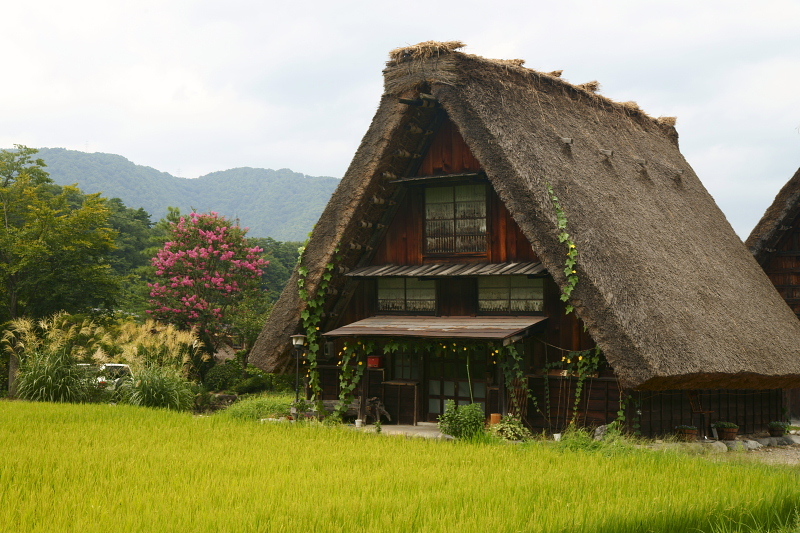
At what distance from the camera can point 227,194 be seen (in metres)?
190

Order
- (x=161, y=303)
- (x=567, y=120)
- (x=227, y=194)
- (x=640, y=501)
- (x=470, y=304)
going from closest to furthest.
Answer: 1. (x=640, y=501)
2. (x=470, y=304)
3. (x=567, y=120)
4. (x=161, y=303)
5. (x=227, y=194)

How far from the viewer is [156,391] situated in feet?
60.2

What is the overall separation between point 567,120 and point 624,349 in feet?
21.7

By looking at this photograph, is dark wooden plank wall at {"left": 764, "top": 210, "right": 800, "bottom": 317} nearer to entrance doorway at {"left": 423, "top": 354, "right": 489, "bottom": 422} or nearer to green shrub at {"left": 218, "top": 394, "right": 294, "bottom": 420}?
entrance doorway at {"left": 423, "top": 354, "right": 489, "bottom": 422}

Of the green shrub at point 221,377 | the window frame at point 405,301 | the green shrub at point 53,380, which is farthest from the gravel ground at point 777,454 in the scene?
the green shrub at point 221,377

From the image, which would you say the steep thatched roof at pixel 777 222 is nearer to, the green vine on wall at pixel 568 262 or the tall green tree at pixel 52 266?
the green vine on wall at pixel 568 262

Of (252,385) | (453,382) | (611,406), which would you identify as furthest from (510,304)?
(252,385)

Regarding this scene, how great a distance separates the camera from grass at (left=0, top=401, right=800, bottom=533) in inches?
282

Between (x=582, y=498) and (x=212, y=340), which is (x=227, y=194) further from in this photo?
(x=582, y=498)

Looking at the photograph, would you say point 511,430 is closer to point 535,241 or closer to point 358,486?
point 535,241

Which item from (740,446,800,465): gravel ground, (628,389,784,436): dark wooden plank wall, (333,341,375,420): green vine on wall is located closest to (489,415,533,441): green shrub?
(628,389,784,436): dark wooden plank wall

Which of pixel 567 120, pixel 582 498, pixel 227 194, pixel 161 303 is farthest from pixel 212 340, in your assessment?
pixel 227 194

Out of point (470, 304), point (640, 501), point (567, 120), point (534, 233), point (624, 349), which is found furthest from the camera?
point (567, 120)

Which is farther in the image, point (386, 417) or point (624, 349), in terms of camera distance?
point (386, 417)
